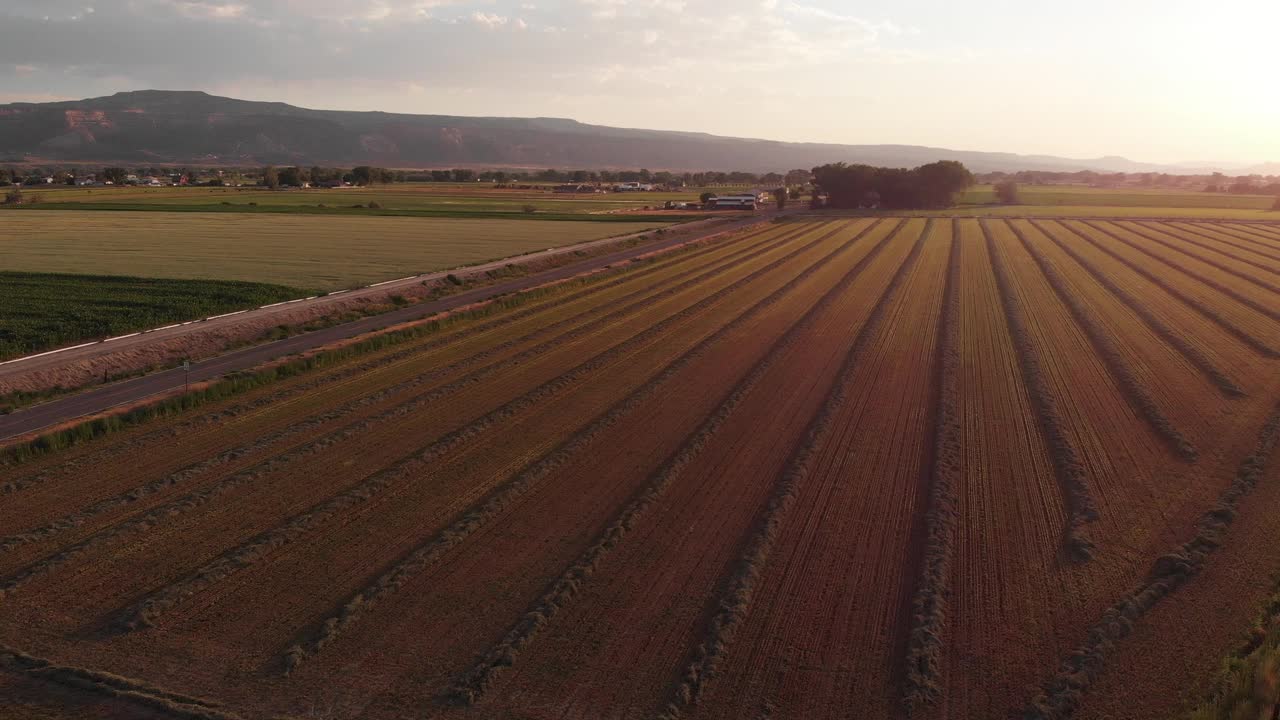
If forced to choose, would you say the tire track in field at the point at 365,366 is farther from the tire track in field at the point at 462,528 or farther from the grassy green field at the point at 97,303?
the grassy green field at the point at 97,303

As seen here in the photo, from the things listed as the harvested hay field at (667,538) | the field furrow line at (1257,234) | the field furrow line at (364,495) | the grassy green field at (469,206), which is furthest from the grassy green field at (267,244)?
the field furrow line at (1257,234)

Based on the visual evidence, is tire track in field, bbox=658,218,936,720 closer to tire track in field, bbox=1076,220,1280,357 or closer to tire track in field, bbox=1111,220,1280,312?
tire track in field, bbox=1076,220,1280,357

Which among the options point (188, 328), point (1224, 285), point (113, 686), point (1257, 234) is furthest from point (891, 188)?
point (113, 686)

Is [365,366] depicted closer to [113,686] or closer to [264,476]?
[264,476]

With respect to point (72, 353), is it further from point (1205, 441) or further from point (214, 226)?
point (214, 226)

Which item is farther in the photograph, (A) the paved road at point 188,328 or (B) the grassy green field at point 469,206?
(B) the grassy green field at point 469,206

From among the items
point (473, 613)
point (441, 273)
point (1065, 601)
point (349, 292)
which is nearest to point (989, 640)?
point (1065, 601)
